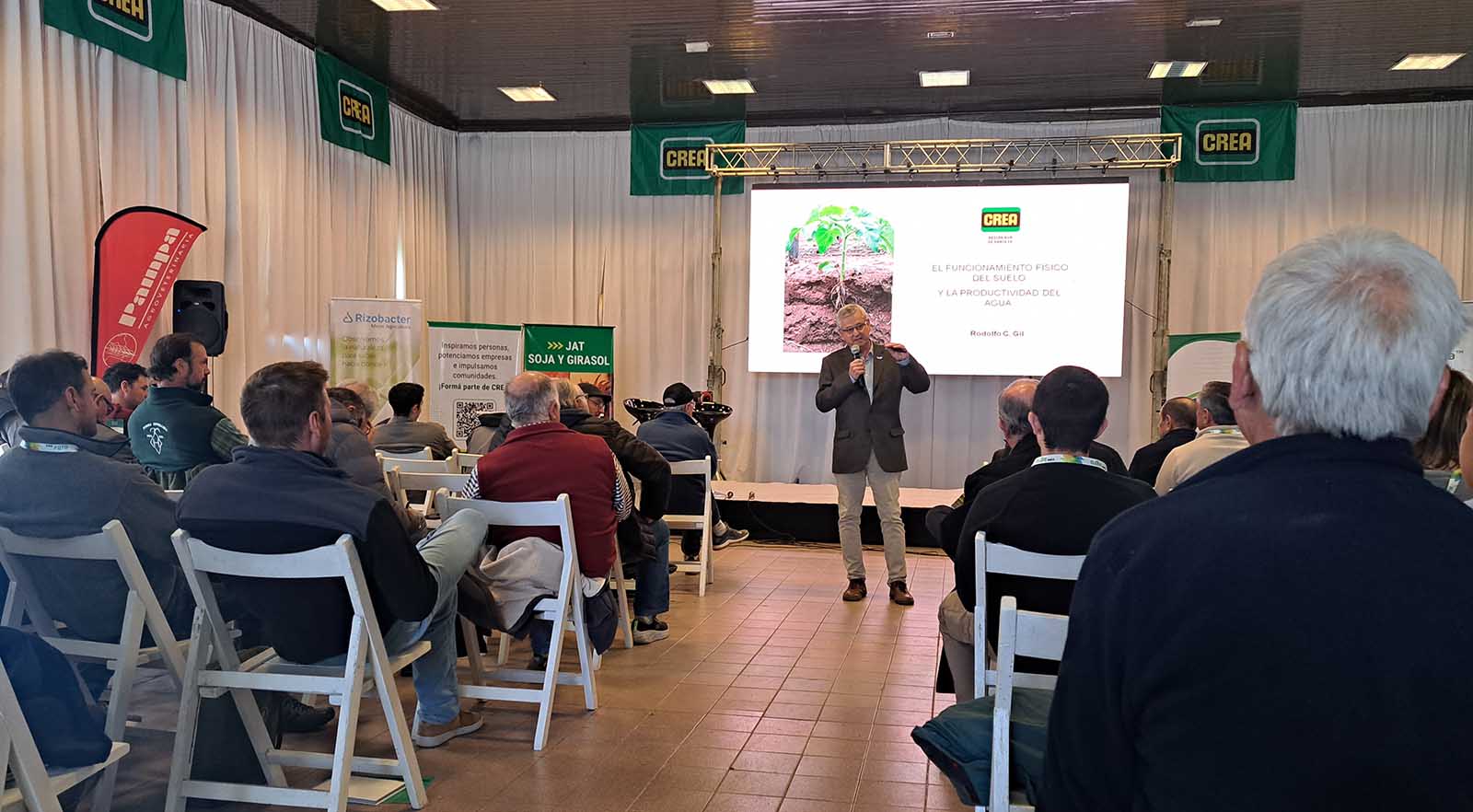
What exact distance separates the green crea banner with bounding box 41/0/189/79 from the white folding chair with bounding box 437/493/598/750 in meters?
4.10

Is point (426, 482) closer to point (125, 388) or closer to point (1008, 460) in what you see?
point (125, 388)

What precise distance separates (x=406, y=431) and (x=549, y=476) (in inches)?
80.4

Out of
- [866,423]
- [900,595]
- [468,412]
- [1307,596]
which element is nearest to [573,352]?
[468,412]

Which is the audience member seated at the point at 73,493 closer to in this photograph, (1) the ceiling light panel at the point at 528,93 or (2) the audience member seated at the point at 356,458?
(2) the audience member seated at the point at 356,458

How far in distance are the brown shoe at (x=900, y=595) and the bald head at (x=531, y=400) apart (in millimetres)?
2705

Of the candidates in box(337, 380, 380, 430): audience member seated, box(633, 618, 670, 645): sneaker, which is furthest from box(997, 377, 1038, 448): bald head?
box(337, 380, 380, 430): audience member seated

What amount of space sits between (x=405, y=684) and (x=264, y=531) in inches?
64.6

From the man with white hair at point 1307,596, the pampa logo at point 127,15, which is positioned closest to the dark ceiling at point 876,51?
the pampa logo at point 127,15

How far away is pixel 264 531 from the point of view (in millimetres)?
2807

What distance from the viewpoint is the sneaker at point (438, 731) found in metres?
3.54

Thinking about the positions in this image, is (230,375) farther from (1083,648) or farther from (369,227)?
(1083,648)

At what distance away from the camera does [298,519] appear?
279 cm

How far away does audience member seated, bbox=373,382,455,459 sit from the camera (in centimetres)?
559

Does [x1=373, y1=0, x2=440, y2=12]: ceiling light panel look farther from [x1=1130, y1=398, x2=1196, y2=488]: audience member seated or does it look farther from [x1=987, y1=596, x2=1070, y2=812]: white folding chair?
[x1=987, y1=596, x2=1070, y2=812]: white folding chair
